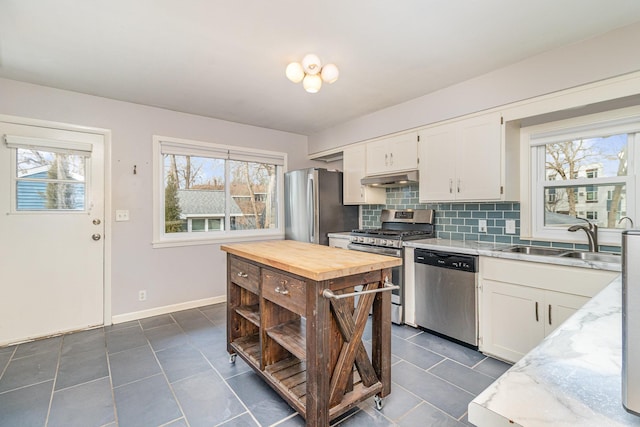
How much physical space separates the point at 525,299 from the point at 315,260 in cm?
169

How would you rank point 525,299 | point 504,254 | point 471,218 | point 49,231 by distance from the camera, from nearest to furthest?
1. point 525,299
2. point 504,254
3. point 49,231
4. point 471,218

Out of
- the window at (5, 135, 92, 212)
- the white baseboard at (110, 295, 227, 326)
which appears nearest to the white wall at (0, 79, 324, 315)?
the white baseboard at (110, 295, 227, 326)

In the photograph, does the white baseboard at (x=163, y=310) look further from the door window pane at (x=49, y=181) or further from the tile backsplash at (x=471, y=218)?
the tile backsplash at (x=471, y=218)

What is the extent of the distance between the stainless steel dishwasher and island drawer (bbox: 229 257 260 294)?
1640 millimetres

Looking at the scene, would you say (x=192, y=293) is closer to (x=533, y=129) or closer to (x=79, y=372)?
(x=79, y=372)

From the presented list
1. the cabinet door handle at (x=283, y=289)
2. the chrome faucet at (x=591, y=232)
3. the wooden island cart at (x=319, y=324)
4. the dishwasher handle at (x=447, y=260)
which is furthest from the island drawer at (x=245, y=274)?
the chrome faucet at (x=591, y=232)

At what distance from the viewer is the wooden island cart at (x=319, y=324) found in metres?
1.54

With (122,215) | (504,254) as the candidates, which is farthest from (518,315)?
(122,215)

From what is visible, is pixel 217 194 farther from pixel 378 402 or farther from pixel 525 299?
pixel 525 299

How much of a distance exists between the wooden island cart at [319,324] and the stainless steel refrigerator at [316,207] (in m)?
1.72

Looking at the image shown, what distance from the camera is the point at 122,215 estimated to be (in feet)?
10.7

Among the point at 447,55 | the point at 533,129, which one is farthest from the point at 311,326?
A: the point at 533,129

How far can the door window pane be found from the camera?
280 cm

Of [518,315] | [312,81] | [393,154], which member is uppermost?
[312,81]
